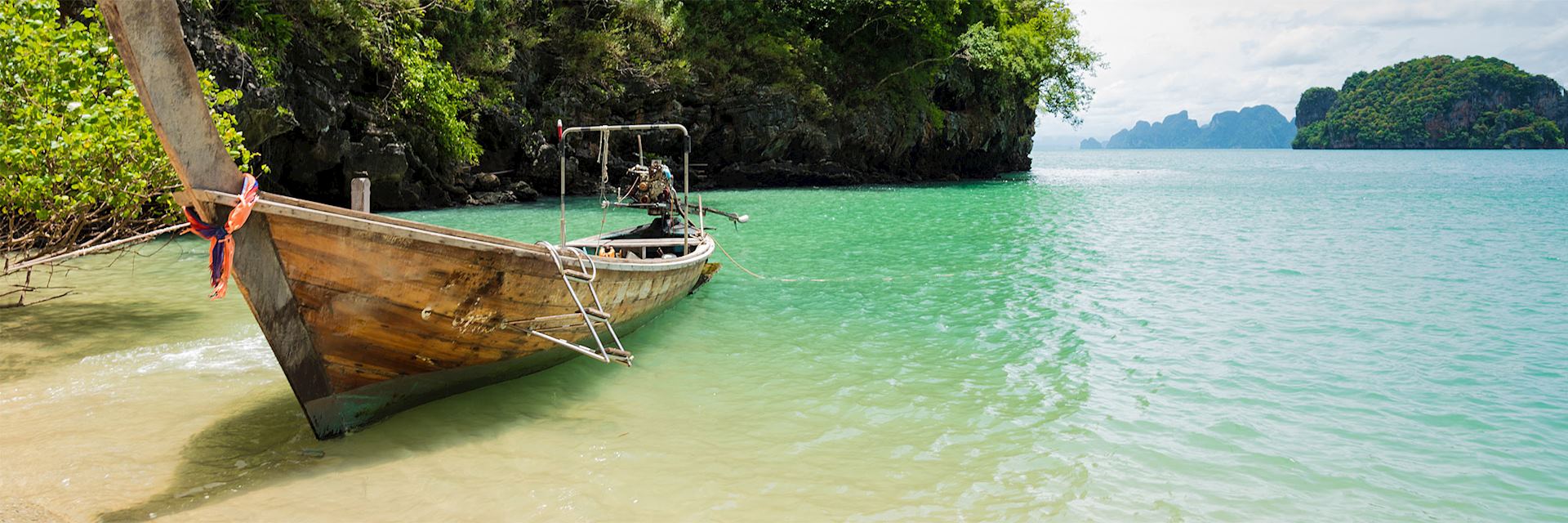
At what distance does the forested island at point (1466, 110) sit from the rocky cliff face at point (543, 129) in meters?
104

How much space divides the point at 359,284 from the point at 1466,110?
479ft

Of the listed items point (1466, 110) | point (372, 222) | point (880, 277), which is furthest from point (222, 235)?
point (1466, 110)

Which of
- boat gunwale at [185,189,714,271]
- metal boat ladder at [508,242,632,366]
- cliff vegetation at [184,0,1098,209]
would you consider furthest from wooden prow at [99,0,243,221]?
cliff vegetation at [184,0,1098,209]

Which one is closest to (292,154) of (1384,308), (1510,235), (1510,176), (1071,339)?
(1071,339)

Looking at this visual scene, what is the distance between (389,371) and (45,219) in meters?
4.39

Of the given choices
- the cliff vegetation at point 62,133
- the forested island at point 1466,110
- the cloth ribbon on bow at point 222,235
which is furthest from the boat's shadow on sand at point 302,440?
the forested island at point 1466,110

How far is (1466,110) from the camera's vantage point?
375 feet

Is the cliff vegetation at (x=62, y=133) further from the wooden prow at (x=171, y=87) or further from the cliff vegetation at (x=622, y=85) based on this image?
the cliff vegetation at (x=622, y=85)

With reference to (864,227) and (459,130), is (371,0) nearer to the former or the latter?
(459,130)

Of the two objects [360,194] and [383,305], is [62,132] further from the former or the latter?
[383,305]

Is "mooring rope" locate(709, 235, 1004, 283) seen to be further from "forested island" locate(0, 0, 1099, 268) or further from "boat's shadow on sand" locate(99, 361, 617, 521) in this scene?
"forested island" locate(0, 0, 1099, 268)

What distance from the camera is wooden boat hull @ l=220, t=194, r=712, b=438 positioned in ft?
15.0

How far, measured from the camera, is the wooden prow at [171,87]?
3.75m

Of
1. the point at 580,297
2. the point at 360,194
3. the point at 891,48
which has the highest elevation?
the point at 891,48
